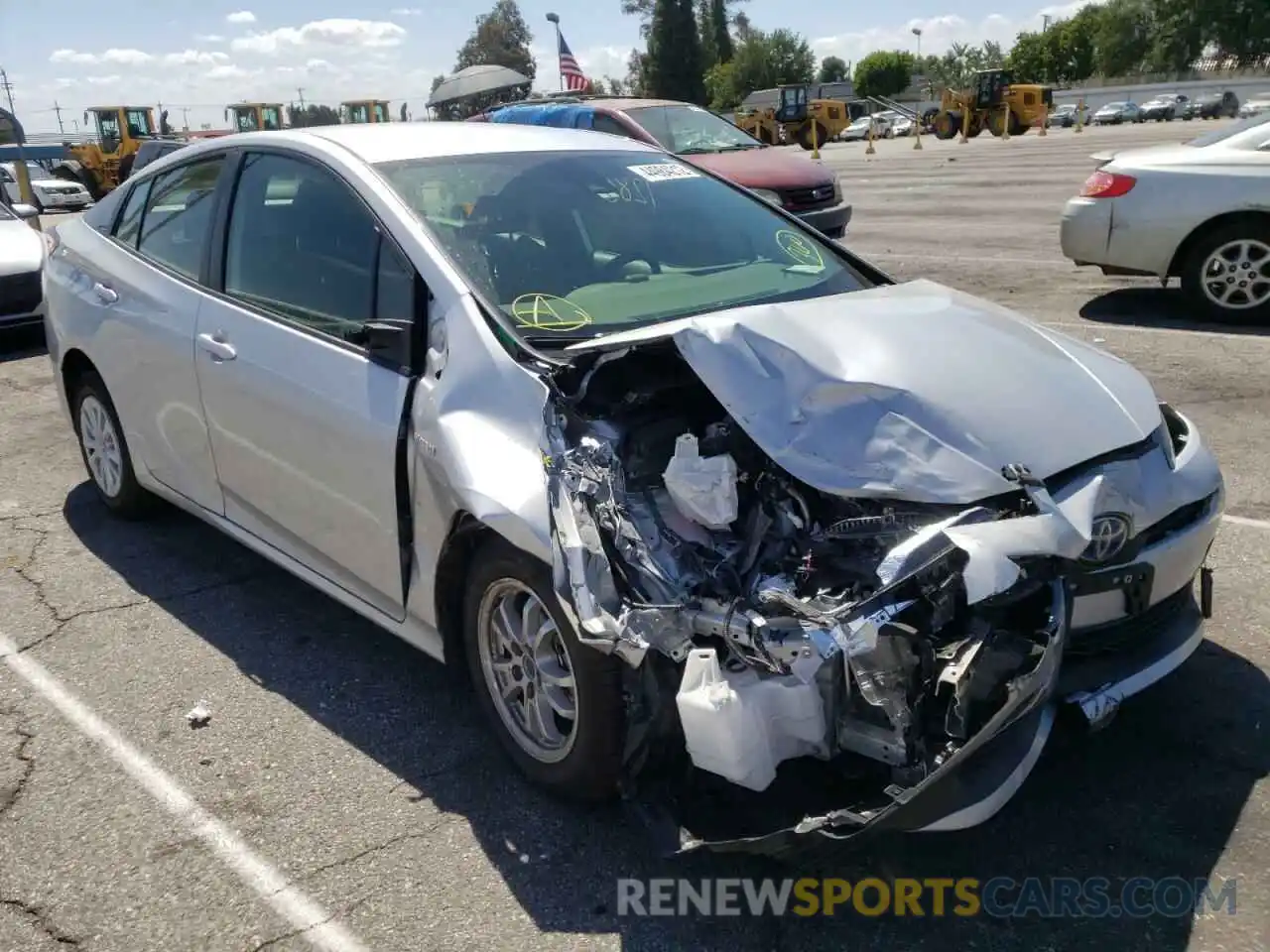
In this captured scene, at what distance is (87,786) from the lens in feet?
11.0

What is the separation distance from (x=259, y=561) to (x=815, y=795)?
10.2 feet

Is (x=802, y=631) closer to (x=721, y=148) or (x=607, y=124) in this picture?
(x=721, y=148)

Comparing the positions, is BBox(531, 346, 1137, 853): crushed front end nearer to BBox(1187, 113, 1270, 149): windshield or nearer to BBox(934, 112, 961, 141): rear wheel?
BBox(1187, 113, 1270, 149): windshield

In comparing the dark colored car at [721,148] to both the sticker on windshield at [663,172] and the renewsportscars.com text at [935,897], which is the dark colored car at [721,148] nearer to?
the sticker on windshield at [663,172]

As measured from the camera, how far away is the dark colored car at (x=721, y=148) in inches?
475

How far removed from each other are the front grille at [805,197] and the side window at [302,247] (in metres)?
8.46

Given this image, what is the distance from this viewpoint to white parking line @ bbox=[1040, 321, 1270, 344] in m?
7.58

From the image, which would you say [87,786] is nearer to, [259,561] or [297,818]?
[297,818]

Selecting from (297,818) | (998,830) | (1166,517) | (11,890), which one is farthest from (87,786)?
(1166,517)

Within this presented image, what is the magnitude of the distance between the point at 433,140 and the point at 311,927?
8.66ft

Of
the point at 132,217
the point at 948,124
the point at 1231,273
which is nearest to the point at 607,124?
the point at 1231,273

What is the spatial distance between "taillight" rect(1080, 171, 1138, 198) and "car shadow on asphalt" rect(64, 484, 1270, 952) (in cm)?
539

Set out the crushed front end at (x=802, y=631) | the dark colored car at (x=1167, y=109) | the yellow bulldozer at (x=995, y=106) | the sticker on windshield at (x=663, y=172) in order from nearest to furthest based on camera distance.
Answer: the crushed front end at (x=802, y=631), the sticker on windshield at (x=663, y=172), the yellow bulldozer at (x=995, y=106), the dark colored car at (x=1167, y=109)

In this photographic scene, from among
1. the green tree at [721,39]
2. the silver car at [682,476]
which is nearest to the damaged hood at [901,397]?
the silver car at [682,476]
